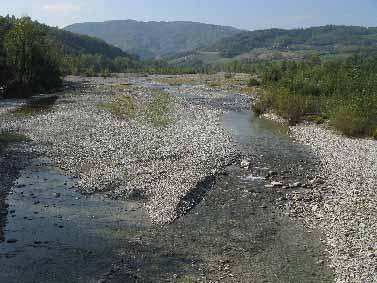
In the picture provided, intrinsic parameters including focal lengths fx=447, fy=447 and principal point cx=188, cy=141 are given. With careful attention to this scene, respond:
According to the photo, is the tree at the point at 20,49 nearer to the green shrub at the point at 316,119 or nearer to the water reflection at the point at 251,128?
the water reflection at the point at 251,128

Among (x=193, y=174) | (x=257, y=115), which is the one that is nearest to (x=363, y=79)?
(x=257, y=115)

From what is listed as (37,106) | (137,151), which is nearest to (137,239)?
(137,151)

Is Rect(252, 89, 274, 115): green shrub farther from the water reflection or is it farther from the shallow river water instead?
the shallow river water

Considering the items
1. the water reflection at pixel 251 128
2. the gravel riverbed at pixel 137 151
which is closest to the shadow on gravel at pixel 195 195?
the gravel riverbed at pixel 137 151

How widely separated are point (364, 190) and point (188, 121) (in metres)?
31.9

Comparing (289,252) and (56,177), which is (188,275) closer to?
(289,252)

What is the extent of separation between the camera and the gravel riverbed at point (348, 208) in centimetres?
1823

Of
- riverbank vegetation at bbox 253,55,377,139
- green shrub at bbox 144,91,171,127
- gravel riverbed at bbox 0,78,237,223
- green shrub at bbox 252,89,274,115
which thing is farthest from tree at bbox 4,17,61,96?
riverbank vegetation at bbox 253,55,377,139

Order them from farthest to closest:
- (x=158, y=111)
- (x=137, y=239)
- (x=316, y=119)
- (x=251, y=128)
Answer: (x=158, y=111)
(x=316, y=119)
(x=251, y=128)
(x=137, y=239)

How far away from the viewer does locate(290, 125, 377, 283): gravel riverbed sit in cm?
1823

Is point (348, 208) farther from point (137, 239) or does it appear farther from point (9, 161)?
point (9, 161)

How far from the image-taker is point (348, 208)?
24641 mm

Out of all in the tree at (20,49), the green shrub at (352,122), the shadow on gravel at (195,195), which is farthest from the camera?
the tree at (20,49)

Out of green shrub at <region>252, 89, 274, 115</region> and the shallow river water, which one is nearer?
the shallow river water
